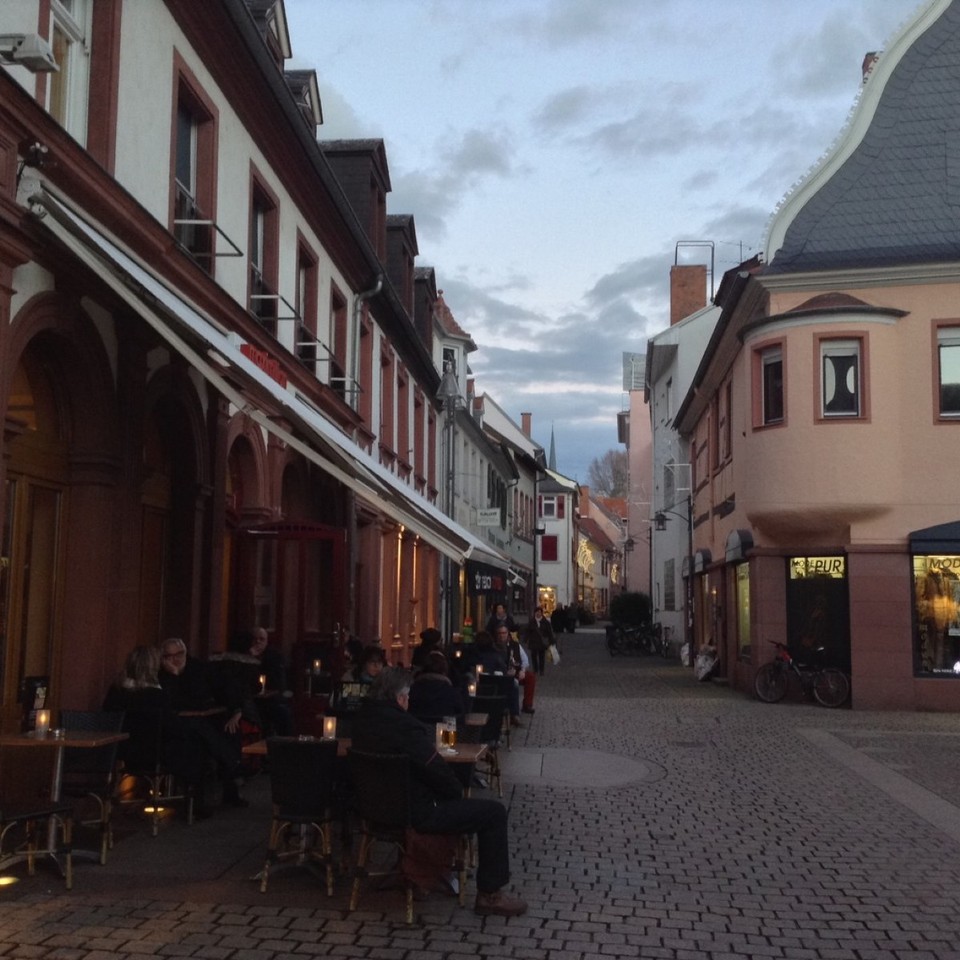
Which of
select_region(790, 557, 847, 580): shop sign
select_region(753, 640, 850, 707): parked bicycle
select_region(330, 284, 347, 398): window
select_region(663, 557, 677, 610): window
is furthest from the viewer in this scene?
select_region(663, 557, 677, 610): window

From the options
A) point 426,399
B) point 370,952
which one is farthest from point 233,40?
point 426,399

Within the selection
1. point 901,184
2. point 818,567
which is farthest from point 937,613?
point 901,184

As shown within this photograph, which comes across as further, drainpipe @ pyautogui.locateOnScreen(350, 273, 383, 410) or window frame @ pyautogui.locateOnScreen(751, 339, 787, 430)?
window frame @ pyautogui.locateOnScreen(751, 339, 787, 430)

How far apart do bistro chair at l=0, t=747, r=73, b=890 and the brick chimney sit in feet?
120

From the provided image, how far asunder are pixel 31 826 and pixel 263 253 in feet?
28.2

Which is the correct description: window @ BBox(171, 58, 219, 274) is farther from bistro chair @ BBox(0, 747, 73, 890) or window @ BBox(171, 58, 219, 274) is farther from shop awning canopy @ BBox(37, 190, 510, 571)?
bistro chair @ BBox(0, 747, 73, 890)

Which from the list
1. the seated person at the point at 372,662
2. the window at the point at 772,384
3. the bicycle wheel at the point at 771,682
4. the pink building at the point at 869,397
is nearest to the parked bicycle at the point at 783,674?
the bicycle wheel at the point at 771,682

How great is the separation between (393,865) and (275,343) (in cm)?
783

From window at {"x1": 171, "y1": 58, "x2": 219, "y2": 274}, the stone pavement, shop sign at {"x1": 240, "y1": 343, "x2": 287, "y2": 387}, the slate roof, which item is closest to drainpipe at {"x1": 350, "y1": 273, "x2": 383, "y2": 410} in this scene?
shop sign at {"x1": 240, "y1": 343, "x2": 287, "y2": 387}

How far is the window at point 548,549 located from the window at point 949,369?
183ft

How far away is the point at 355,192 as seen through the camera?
20734mm

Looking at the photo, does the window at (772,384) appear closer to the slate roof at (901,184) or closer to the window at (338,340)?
the slate roof at (901,184)

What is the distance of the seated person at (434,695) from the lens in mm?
9422

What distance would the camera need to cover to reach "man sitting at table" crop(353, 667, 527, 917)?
653cm
